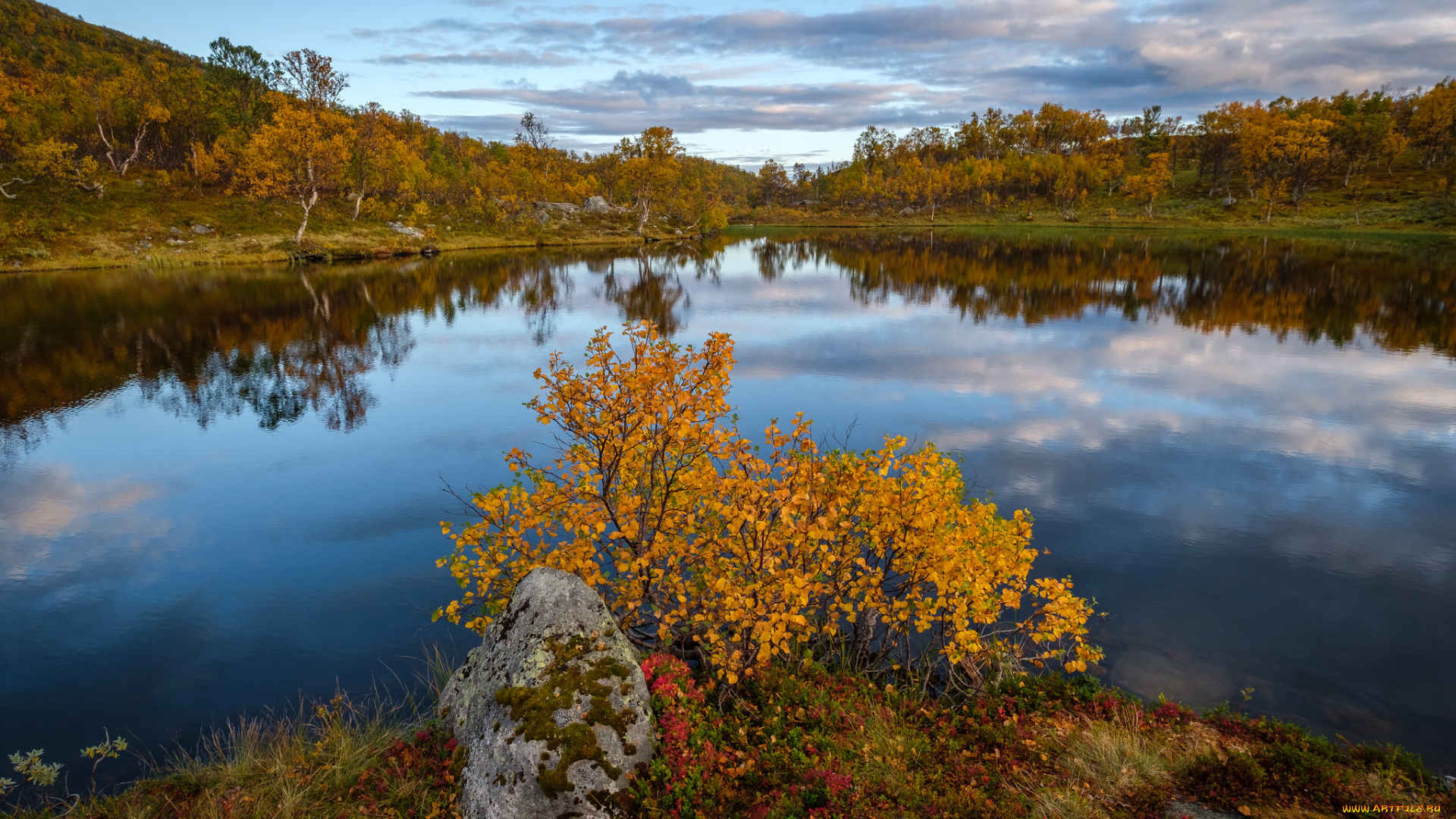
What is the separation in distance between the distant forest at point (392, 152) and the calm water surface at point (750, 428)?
40.9 m

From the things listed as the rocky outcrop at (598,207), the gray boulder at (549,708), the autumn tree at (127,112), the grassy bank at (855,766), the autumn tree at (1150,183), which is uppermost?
the autumn tree at (127,112)

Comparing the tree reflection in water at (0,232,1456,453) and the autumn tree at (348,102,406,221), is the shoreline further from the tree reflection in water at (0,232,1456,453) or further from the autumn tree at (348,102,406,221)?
the autumn tree at (348,102,406,221)

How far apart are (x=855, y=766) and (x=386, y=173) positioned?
126m

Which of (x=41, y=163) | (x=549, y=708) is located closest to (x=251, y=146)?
(x=41, y=163)

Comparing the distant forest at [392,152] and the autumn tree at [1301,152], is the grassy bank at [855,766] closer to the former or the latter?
the distant forest at [392,152]

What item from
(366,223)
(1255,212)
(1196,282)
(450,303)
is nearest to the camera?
(450,303)

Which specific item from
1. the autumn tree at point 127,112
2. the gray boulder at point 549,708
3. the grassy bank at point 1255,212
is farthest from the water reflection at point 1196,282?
the autumn tree at point 127,112

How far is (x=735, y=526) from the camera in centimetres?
1013

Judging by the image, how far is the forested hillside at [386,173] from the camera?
82812 mm

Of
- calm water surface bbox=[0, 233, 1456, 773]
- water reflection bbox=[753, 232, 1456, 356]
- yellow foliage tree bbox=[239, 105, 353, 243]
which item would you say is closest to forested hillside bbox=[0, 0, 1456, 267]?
yellow foliage tree bbox=[239, 105, 353, 243]

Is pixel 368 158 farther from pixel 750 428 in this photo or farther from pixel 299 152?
Result: pixel 750 428

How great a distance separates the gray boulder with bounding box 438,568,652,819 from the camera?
878 centimetres

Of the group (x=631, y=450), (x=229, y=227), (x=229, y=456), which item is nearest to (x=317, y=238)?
(x=229, y=227)

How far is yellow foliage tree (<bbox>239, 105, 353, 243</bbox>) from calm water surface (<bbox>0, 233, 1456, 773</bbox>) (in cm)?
3022
